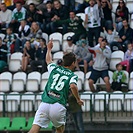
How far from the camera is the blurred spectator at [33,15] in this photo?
74.5 feet

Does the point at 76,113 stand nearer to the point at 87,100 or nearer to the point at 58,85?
the point at 87,100

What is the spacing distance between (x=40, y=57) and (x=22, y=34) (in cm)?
146

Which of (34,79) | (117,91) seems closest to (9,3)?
(34,79)

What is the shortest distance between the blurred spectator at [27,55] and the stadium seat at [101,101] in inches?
112

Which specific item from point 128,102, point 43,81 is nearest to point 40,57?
point 43,81

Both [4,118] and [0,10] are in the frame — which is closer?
[4,118]

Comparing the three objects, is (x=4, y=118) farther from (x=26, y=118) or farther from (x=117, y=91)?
(x=117, y=91)

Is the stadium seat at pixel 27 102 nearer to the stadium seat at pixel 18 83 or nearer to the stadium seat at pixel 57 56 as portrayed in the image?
the stadium seat at pixel 18 83

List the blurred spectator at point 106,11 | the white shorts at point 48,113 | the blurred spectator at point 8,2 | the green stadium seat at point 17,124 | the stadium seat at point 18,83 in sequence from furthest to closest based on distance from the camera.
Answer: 1. the blurred spectator at point 8,2
2. the blurred spectator at point 106,11
3. the stadium seat at point 18,83
4. the green stadium seat at point 17,124
5. the white shorts at point 48,113

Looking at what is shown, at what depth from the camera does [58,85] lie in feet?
40.7

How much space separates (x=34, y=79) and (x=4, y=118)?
1.73 meters

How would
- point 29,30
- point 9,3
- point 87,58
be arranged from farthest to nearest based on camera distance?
point 9,3 → point 29,30 → point 87,58

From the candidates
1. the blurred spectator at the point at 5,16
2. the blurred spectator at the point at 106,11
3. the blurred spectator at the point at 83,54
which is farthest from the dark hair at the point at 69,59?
the blurred spectator at the point at 5,16

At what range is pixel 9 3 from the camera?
969 inches
